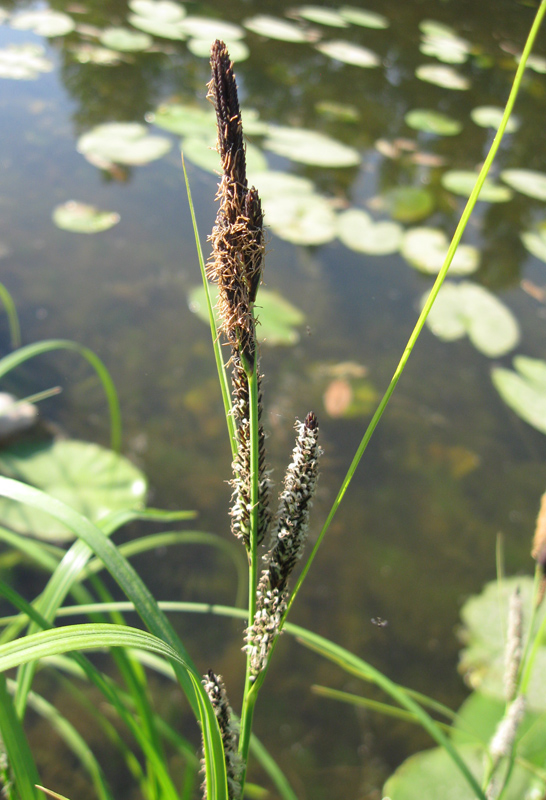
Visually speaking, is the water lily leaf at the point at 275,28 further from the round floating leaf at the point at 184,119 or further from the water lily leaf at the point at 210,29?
the round floating leaf at the point at 184,119

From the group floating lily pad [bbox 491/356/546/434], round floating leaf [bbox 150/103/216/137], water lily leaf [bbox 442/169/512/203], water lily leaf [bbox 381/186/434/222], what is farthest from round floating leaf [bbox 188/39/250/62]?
floating lily pad [bbox 491/356/546/434]

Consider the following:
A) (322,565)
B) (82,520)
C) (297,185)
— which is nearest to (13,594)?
(82,520)

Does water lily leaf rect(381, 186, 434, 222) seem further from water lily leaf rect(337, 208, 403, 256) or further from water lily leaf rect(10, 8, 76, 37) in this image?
water lily leaf rect(10, 8, 76, 37)

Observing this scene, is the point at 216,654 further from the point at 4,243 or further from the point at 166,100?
the point at 166,100

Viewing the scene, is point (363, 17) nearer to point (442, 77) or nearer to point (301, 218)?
point (442, 77)

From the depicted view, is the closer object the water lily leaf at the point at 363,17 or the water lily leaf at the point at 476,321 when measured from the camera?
the water lily leaf at the point at 476,321

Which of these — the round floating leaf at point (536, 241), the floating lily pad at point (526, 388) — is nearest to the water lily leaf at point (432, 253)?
the round floating leaf at point (536, 241)

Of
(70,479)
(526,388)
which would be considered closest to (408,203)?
(526,388)
